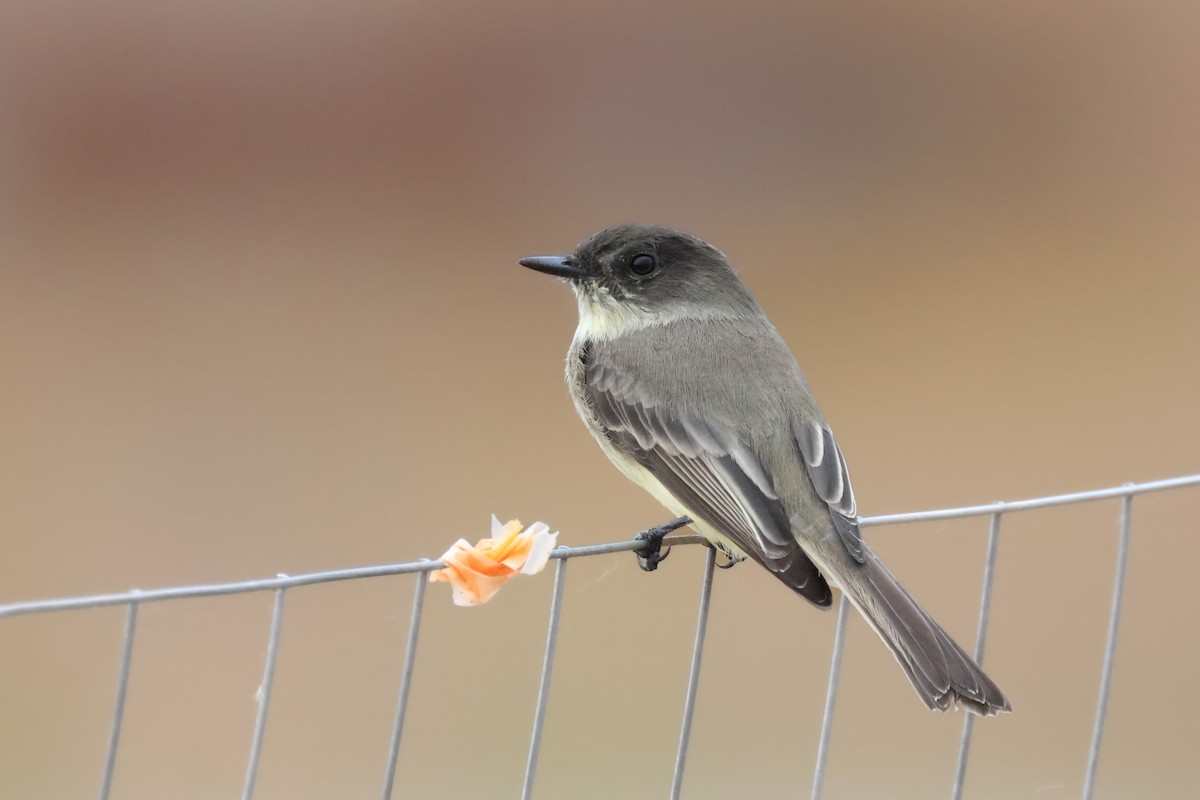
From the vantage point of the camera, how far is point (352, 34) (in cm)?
779

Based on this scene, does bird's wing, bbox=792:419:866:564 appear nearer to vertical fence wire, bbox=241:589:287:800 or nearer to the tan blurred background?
vertical fence wire, bbox=241:589:287:800

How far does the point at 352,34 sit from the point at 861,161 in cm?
276

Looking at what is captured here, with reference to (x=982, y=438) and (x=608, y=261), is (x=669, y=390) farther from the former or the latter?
(x=982, y=438)

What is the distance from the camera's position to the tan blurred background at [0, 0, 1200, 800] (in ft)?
18.4

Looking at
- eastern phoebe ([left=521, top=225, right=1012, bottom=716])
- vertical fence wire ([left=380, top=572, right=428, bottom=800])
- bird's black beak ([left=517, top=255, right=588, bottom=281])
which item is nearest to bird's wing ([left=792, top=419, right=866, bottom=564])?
eastern phoebe ([left=521, top=225, right=1012, bottom=716])

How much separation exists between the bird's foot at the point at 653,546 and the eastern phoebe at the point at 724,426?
0.19 ft

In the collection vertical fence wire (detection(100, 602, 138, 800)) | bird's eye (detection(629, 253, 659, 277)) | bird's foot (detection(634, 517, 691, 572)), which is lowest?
vertical fence wire (detection(100, 602, 138, 800))

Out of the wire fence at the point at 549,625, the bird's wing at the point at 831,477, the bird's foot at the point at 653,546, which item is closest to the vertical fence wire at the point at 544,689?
the wire fence at the point at 549,625

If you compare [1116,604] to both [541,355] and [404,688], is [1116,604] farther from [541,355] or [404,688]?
[541,355]

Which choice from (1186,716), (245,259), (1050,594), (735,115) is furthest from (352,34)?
(1186,716)

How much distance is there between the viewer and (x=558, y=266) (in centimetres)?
352

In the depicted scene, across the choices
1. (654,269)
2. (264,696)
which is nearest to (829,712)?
(264,696)

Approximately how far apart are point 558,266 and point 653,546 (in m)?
0.98

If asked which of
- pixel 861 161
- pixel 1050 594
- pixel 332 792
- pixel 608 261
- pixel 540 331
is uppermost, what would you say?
pixel 861 161
